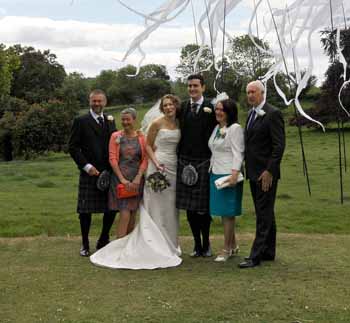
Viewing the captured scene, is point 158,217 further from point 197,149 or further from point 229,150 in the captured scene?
point 229,150

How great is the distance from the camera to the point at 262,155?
598 centimetres

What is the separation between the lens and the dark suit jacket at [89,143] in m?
6.71

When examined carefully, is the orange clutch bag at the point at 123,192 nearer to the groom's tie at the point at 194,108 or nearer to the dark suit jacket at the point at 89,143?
the dark suit jacket at the point at 89,143

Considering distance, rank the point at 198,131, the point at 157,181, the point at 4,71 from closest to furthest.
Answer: the point at 198,131 → the point at 157,181 → the point at 4,71

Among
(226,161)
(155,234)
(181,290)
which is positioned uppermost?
(226,161)

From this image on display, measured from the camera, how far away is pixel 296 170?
17.7 m

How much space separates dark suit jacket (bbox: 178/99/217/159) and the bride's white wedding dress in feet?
0.42

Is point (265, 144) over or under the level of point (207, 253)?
over

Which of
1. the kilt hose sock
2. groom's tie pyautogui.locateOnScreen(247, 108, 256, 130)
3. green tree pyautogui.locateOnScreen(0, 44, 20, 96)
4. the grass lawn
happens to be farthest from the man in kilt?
green tree pyautogui.locateOnScreen(0, 44, 20, 96)

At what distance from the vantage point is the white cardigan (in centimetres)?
609

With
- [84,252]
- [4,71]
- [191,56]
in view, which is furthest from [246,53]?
[4,71]

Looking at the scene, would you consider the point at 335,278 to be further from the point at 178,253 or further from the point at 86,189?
the point at 86,189

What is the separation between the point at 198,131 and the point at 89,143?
1.27 m

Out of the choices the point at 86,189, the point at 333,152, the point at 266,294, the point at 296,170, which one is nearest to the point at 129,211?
the point at 86,189
